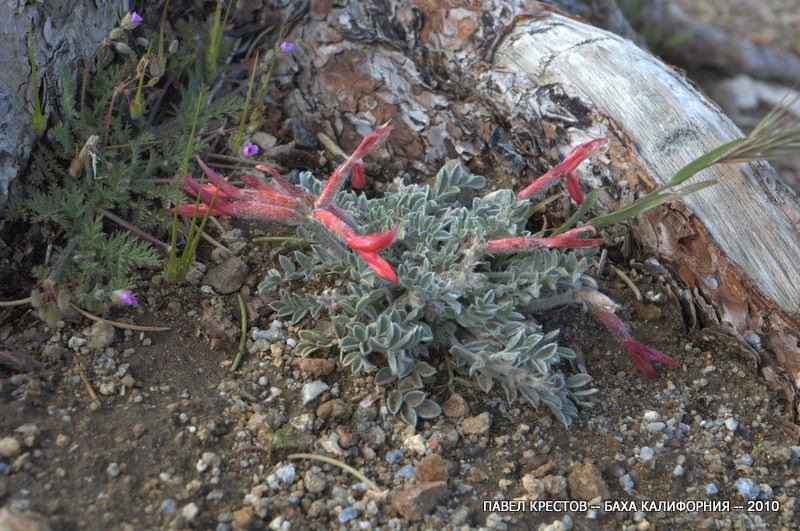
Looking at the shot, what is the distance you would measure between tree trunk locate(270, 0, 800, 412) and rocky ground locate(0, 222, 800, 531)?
0.29m

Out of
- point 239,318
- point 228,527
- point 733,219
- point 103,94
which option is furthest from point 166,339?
point 733,219

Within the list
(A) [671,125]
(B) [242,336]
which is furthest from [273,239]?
(A) [671,125]

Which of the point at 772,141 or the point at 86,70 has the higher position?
the point at 772,141

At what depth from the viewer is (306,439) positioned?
2.63 metres

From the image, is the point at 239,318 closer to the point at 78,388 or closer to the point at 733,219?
the point at 78,388

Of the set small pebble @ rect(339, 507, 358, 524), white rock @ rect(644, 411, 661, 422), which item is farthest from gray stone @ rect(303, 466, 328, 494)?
white rock @ rect(644, 411, 661, 422)

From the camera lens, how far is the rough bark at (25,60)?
9.37ft

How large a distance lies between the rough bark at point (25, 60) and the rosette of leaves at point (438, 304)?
1.04 m

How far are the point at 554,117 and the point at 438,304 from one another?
1.22 metres

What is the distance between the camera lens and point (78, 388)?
263cm

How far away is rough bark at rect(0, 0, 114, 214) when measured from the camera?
2.86 m

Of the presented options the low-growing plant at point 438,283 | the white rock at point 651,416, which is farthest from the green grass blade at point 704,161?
the white rock at point 651,416

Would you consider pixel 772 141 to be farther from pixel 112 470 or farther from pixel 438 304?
pixel 112 470

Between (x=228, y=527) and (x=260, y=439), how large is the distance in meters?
0.36
